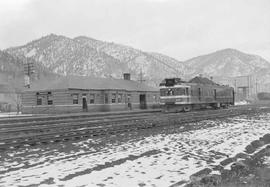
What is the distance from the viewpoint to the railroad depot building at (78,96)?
4694 centimetres

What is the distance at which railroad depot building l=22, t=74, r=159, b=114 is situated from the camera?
46.9m

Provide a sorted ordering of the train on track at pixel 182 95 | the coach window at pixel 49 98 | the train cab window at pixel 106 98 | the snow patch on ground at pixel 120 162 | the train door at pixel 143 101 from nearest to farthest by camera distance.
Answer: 1. the snow patch on ground at pixel 120 162
2. the train on track at pixel 182 95
3. the coach window at pixel 49 98
4. the train cab window at pixel 106 98
5. the train door at pixel 143 101

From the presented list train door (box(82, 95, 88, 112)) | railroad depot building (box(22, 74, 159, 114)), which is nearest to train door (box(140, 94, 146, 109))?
railroad depot building (box(22, 74, 159, 114))

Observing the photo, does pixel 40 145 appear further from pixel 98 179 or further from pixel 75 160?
pixel 98 179

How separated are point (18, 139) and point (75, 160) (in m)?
5.67

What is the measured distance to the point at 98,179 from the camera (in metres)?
8.76

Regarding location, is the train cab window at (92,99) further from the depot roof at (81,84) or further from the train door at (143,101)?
the train door at (143,101)

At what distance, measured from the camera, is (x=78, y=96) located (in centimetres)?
4784

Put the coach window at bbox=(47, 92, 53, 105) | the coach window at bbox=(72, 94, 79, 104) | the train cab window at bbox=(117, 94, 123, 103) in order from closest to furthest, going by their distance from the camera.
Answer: the coach window at bbox=(72, 94, 79, 104)
the coach window at bbox=(47, 92, 53, 105)
the train cab window at bbox=(117, 94, 123, 103)

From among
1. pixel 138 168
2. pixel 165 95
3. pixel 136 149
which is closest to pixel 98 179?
pixel 138 168

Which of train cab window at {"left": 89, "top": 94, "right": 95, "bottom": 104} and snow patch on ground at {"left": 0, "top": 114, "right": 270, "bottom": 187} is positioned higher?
train cab window at {"left": 89, "top": 94, "right": 95, "bottom": 104}

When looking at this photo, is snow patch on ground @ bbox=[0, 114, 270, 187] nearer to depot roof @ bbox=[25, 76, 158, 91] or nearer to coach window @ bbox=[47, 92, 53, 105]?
depot roof @ bbox=[25, 76, 158, 91]

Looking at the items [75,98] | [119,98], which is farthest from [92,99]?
[119,98]

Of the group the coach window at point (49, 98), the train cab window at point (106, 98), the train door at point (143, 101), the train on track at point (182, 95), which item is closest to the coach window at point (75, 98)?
the coach window at point (49, 98)
